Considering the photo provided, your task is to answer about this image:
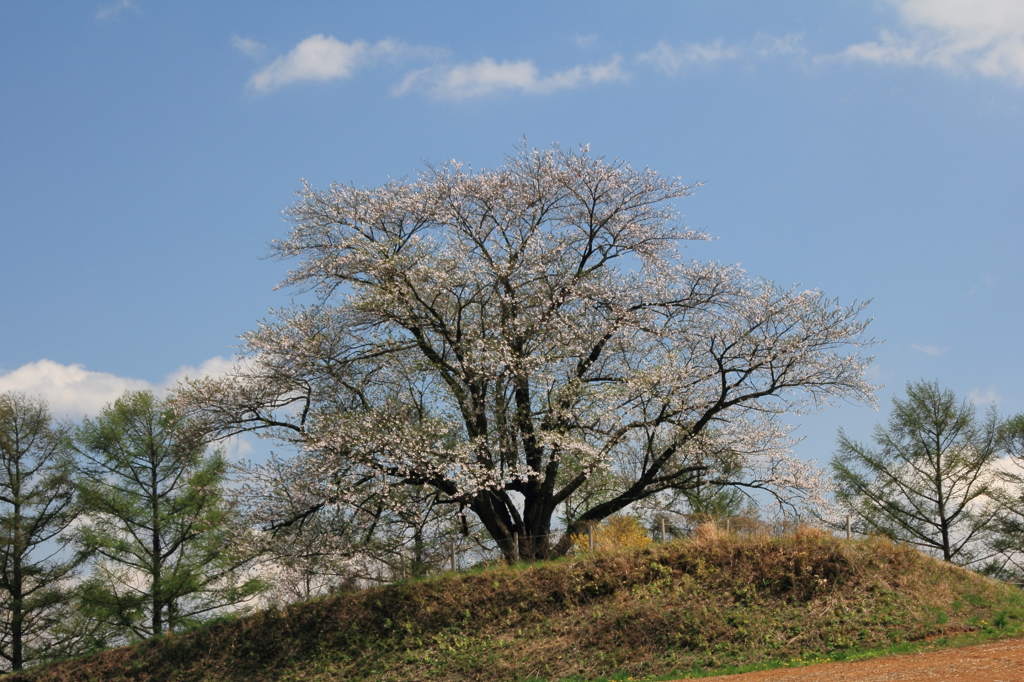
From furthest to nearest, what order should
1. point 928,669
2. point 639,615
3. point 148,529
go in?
point 148,529 → point 639,615 → point 928,669

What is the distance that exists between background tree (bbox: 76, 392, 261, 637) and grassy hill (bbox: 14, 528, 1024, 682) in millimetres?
8170

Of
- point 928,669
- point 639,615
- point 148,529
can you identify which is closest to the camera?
point 928,669

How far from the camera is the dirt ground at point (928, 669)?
1190 centimetres

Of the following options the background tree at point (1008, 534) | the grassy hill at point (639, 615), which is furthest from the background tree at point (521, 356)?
the background tree at point (1008, 534)

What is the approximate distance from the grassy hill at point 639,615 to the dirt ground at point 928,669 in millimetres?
976

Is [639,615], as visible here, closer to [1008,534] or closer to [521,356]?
[521,356]

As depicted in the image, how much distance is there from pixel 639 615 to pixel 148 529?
62.5ft

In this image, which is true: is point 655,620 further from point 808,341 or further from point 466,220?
point 466,220

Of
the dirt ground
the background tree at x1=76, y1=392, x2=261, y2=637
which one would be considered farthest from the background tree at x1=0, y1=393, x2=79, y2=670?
the dirt ground

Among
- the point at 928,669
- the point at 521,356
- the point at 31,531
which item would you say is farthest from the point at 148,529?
the point at 928,669

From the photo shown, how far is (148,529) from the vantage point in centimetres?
2850

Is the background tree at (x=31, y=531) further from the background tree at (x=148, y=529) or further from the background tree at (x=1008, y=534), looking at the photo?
the background tree at (x=1008, y=534)

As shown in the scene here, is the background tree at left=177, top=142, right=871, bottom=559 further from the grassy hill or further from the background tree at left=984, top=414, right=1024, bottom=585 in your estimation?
the background tree at left=984, top=414, right=1024, bottom=585

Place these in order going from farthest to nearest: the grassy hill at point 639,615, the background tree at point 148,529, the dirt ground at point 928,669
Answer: the background tree at point 148,529
the grassy hill at point 639,615
the dirt ground at point 928,669
